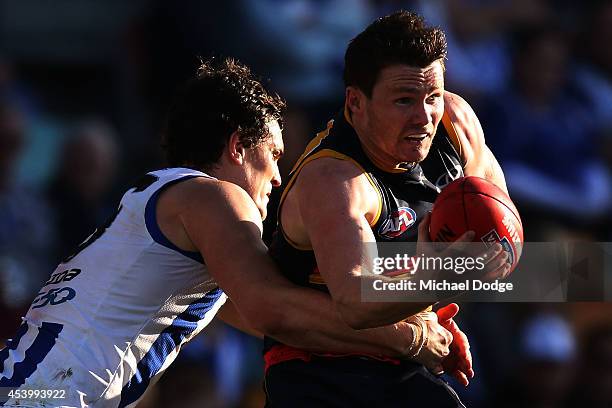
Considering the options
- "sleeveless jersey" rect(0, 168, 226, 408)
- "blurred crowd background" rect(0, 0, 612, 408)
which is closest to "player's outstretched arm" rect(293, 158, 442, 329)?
"sleeveless jersey" rect(0, 168, 226, 408)

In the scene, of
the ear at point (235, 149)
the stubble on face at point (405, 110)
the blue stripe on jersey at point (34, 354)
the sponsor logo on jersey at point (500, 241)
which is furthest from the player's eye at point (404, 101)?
the blue stripe on jersey at point (34, 354)

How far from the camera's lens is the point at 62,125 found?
34.2ft

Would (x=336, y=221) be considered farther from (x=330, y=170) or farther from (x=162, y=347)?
(x=162, y=347)

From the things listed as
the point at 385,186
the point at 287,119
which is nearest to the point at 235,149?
the point at 385,186

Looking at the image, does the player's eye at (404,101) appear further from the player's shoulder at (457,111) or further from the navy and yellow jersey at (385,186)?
the player's shoulder at (457,111)

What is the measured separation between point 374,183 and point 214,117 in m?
0.90

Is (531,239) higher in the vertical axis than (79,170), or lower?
lower

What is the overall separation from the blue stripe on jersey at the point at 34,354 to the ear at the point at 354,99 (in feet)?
4.73

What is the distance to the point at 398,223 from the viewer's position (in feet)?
15.7

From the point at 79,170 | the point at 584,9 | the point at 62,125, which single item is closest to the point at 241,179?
the point at 79,170

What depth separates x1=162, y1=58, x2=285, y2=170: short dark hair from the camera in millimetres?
5227

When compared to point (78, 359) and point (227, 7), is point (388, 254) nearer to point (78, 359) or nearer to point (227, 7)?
point (78, 359)

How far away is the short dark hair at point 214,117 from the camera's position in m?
5.23

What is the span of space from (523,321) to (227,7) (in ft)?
11.4
